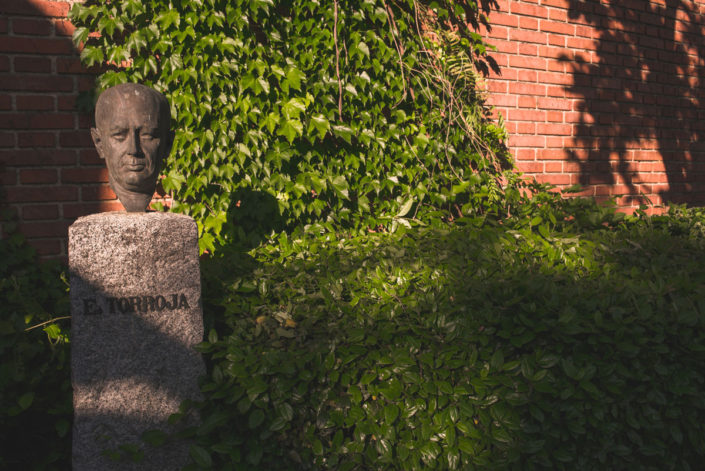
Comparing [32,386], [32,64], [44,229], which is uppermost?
[32,64]

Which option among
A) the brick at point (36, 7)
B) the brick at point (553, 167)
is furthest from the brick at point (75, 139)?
the brick at point (553, 167)

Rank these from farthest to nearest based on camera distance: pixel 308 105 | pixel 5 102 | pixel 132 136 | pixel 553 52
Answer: pixel 553 52 → pixel 308 105 → pixel 5 102 → pixel 132 136

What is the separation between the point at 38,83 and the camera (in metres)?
2.93

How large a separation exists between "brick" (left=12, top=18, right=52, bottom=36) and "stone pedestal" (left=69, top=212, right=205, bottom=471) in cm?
168

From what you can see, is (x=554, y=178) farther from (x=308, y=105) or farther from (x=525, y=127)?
(x=308, y=105)

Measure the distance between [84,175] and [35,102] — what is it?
0.49 meters

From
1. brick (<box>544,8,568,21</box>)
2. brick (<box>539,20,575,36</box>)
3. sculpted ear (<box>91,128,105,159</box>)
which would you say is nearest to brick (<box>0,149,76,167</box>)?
sculpted ear (<box>91,128,105,159</box>)

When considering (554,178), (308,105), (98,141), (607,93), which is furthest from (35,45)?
(607,93)

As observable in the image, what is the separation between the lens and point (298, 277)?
2.51m

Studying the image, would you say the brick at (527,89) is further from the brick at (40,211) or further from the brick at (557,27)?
the brick at (40,211)

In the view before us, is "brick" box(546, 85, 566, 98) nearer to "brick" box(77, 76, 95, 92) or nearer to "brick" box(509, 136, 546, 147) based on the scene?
"brick" box(509, 136, 546, 147)

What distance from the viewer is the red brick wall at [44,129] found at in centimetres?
288

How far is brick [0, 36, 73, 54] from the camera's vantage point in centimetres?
286

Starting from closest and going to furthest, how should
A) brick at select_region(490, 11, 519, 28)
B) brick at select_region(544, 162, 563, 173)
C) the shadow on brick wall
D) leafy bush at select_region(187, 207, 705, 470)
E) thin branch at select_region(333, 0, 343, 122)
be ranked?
leafy bush at select_region(187, 207, 705, 470), thin branch at select_region(333, 0, 343, 122), brick at select_region(490, 11, 519, 28), brick at select_region(544, 162, 563, 173), the shadow on brick wall
